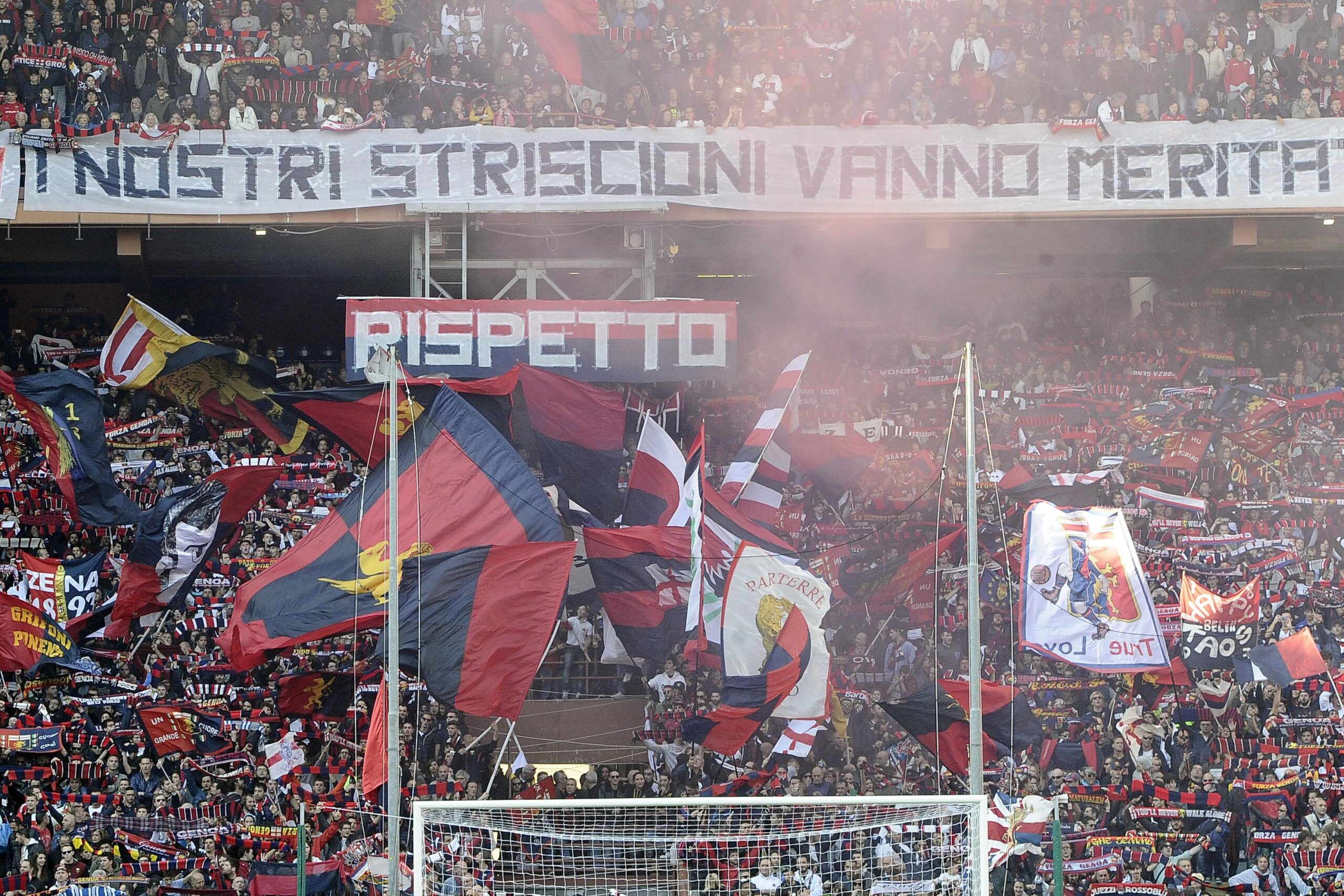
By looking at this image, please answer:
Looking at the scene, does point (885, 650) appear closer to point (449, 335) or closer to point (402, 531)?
point (402, 531)

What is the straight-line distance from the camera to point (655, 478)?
68.5 feet

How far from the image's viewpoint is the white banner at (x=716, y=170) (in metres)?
23.5

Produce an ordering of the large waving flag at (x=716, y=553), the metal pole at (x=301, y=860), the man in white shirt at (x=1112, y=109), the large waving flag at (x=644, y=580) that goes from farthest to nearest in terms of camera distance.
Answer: the man in white shirt at (x=1112, y=109) → the large waving flag at (x=644, y=580) → the large waving flag at (x=716, y=553) → the metal pole at (x=301, y=860)

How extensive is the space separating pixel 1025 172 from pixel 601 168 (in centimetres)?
536

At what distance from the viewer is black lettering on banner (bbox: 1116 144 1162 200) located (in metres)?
24.2

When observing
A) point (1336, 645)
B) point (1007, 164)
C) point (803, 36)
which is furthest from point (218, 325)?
point (1336, 645)

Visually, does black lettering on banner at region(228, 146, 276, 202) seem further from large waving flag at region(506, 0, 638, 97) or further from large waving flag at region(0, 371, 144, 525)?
large waving flag at region(506, 0, 638, 97)

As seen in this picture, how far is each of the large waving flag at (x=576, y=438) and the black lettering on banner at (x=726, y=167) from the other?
11.9 ft

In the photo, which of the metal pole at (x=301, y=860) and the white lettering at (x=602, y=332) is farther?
the white lettering at (x=602, y=332)

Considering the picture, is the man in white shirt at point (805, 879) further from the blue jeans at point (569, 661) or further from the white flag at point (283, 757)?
the blue jeans at point (569, 661)

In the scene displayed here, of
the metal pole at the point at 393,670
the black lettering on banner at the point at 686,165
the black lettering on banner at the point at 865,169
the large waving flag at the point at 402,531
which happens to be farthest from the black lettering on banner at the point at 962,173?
the metal pole at the point at 393,670

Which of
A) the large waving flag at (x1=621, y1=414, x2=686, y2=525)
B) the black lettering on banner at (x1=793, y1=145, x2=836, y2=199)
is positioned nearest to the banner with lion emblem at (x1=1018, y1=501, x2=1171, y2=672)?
the large waving flag at (x1=621, y1=414, x2=686, y2=525)

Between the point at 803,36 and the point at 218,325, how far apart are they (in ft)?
29.9

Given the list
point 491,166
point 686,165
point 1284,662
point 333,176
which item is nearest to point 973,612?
point 1284,662
